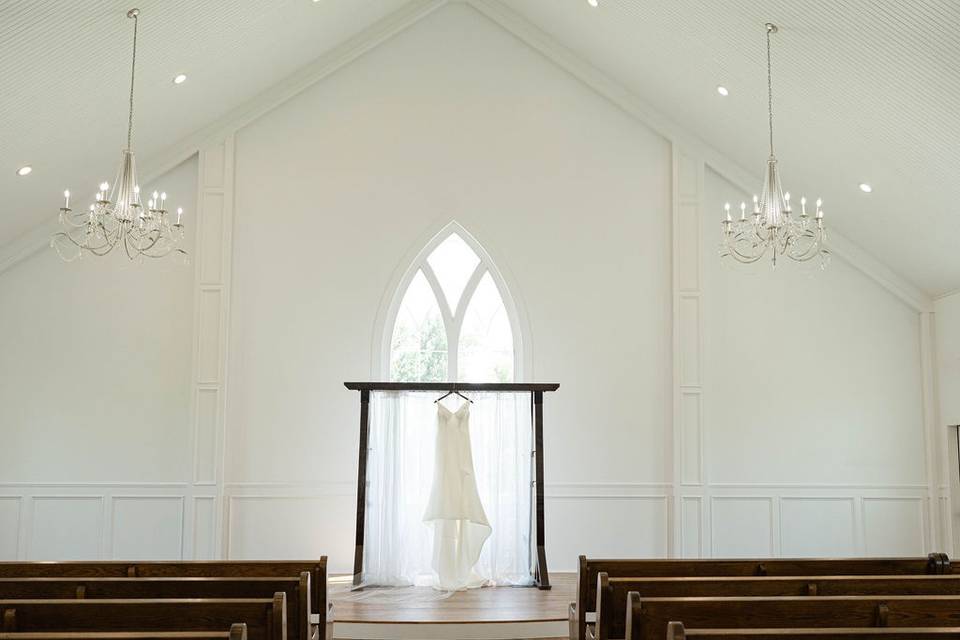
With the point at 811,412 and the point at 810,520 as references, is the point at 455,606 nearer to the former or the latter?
the point at 810,520

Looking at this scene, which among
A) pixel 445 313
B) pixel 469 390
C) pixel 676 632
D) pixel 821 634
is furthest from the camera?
pixel 445 313

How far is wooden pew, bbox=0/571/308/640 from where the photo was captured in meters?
4.40

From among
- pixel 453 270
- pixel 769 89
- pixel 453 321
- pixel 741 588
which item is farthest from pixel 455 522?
pixel 769 89

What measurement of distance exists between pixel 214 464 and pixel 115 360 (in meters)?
1.30

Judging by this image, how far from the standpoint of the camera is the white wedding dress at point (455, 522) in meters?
7.31

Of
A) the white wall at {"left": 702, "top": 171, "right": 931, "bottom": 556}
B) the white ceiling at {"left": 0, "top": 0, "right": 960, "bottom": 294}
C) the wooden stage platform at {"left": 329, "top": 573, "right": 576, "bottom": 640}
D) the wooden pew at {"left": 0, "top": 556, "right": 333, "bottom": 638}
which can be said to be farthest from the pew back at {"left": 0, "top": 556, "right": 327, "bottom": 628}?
the white wall at {"left": 702, "top": 171, "right": 931, "bottom": 556}

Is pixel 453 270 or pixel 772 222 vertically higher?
pixel 453 270

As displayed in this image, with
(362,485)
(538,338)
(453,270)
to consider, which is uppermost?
(453,270)

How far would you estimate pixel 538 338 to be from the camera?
886 cm

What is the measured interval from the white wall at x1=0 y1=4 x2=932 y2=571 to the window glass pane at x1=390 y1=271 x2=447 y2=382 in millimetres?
366

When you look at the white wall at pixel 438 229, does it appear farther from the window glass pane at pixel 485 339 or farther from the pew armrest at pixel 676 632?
the pew armrest at pixel 676 632

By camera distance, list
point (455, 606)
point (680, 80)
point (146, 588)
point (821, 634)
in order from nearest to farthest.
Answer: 1. point (821, 634)
2. point (146, 588)
3. point (455, 606)
4. point (680, 80)

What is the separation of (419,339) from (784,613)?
18.6 ft

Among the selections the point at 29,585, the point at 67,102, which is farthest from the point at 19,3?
the point at 29,585
